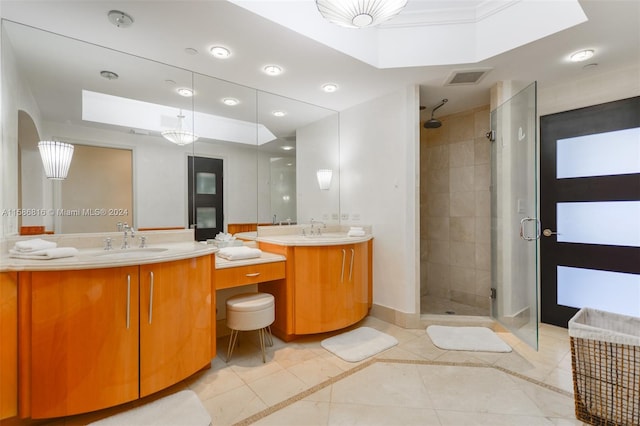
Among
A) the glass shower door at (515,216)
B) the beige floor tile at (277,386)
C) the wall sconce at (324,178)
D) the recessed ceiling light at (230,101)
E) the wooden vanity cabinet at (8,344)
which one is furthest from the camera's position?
the wall sconce at (324,178)

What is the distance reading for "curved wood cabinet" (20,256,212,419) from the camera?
1469 mm

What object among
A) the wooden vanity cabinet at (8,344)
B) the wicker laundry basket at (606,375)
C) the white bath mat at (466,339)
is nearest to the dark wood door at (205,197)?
the wooden vanity cabinet at (8,344)

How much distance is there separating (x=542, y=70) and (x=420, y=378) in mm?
2864

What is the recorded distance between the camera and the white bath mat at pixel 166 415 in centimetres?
159

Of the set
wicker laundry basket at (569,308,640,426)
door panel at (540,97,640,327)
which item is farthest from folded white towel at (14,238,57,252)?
door panel at (540,97,640,327)

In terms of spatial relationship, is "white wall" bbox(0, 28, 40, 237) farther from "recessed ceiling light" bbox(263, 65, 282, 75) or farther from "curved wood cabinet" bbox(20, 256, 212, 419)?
"recessed ceiling light" bbox(263, 65, 282, 75)

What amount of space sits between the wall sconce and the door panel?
231cm

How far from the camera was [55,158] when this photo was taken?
1966mm

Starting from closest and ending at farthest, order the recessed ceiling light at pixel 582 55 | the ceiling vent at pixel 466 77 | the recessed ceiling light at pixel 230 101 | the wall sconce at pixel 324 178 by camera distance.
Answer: the recessed ceiling light at pixel 582 55 < the ceiling vent at pixel 466 77 < the recessed ceiling light at pixel 230 101 < the wall sconce at pixel 324 178

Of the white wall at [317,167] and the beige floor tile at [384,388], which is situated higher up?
the white wall at [317,167]

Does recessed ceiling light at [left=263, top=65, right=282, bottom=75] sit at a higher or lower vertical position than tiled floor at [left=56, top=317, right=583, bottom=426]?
higher

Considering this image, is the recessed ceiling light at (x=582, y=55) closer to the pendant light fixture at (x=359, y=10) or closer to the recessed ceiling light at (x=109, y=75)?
the pendant light fixture at (x=359, y=10)

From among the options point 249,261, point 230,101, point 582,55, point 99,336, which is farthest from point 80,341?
point 582,55

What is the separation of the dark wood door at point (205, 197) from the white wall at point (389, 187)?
1547mm
